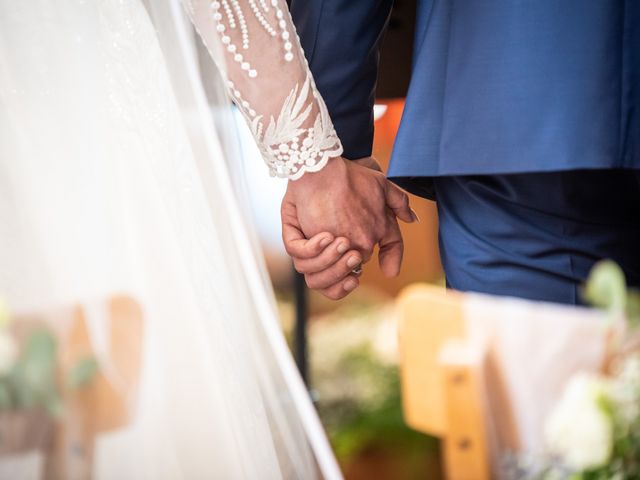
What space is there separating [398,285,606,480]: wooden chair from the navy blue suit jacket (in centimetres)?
31

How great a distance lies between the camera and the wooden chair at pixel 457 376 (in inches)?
21.8

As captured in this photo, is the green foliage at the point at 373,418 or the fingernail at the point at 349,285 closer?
the green foliage at the point at 373,418

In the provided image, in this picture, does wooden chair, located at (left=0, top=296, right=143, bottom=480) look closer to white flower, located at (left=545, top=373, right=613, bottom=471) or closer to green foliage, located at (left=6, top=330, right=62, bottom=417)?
green foliage, located at (left=6, top=330, right=62, bottom=417)

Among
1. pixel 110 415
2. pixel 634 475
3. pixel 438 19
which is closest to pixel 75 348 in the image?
pixel 110 415

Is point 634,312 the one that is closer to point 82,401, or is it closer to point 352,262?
point 82,401

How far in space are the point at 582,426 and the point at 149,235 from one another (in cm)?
43

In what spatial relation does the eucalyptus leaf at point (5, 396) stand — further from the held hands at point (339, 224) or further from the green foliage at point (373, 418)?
the held hands at point (339, 224)

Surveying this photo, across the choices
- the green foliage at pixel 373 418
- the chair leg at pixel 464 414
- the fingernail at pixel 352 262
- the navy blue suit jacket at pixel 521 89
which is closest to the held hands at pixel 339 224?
the fingernail at pixel 352 262

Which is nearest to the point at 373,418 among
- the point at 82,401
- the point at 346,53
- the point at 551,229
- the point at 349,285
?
the point at 82,401

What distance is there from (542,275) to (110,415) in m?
0.49

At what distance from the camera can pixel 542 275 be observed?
35.4 inches

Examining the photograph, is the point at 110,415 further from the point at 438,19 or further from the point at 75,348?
the point at 438,19

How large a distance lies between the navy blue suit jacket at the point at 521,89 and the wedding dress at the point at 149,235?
25 centimetres

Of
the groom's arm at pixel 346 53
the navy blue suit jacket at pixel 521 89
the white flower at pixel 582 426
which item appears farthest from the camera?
the groom's arm at pixel 346 53
